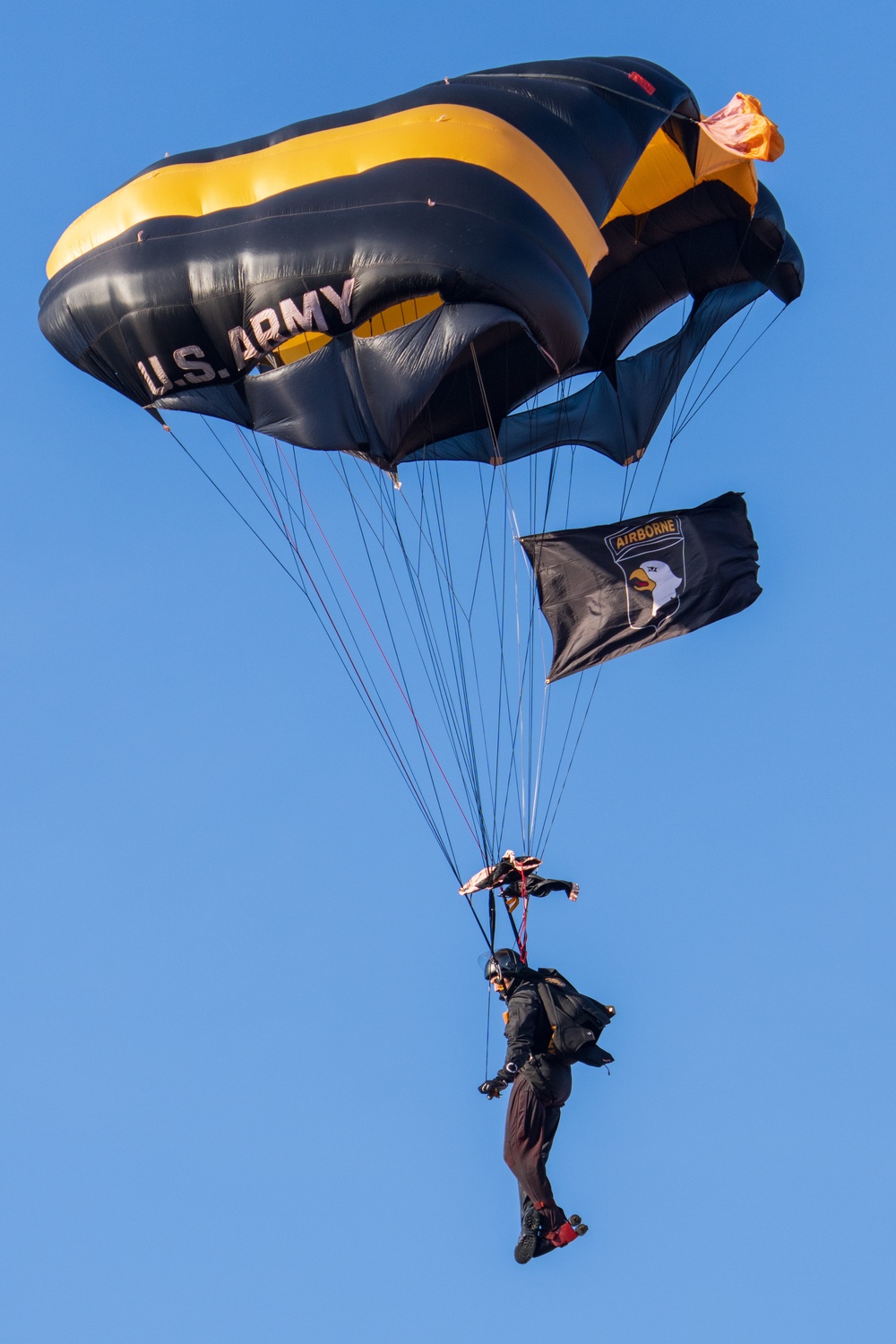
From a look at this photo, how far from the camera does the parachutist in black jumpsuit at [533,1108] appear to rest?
15750 millimetres

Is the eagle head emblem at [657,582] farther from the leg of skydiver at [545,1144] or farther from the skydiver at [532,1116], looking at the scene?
Answer: the leg of skydiver at [545,1144]

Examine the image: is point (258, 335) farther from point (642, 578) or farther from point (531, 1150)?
point (531, 1150)

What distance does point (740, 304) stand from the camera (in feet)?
67.3

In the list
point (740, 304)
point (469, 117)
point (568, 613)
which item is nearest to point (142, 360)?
point (469, 117)

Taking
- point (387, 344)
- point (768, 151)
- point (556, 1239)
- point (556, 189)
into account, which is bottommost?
point (556, 1239)

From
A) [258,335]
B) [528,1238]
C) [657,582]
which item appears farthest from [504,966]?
[258,335]

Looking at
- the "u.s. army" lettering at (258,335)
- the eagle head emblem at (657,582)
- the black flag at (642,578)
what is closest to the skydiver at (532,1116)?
the black flag at (642,578)

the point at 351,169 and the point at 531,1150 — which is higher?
the point at 351,169

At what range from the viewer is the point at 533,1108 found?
625 inches

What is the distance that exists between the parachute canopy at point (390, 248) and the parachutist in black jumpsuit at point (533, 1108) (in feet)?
15.6

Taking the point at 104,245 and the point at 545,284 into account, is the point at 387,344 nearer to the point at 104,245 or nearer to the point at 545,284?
the point at 545,284

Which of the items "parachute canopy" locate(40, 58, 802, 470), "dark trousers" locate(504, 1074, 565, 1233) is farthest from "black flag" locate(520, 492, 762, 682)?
"dark trousers" locate(504, 1074, 565, 1233)

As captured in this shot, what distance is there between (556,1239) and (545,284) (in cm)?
760

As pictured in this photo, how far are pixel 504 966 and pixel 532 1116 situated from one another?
1.22 m
